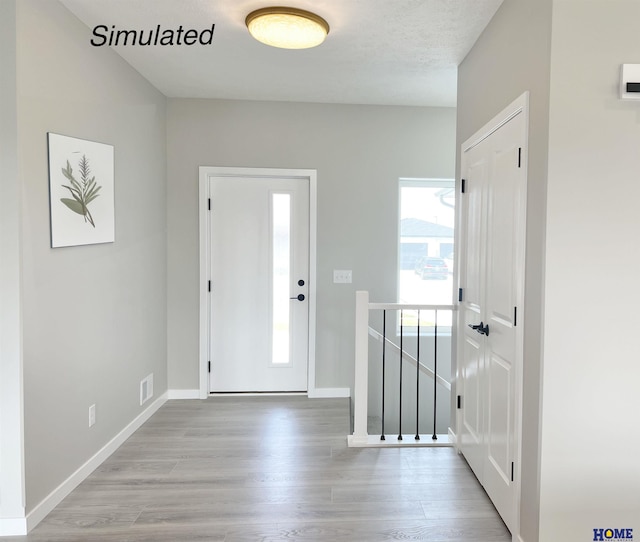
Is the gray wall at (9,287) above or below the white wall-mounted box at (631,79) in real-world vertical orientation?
below

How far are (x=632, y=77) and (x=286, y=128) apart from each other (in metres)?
2.72

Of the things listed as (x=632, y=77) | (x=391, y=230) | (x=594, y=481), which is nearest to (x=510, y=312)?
(x=594, y=481)

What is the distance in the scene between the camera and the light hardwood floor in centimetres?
205

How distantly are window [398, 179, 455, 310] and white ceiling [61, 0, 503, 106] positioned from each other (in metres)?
0.81

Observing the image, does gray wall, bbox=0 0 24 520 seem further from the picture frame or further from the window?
the window

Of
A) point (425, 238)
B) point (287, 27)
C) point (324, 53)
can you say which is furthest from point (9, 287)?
point (425, 238)

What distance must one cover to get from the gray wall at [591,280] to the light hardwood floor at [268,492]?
539mm

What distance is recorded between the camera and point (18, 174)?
1938mm

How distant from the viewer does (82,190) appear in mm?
2416

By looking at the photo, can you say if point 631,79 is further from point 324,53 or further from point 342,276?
point 342,276

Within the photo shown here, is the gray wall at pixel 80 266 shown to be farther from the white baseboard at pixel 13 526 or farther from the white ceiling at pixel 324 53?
the white ceiling at pixel 324 53

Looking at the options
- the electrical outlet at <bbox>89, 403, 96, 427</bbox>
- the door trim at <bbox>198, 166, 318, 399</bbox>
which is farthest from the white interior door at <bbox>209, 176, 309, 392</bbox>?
the electrical outlet at <bbox>89, 403, 96, 427</bbox>

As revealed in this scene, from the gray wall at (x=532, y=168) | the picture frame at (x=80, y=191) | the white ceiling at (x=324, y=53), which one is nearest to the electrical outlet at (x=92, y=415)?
the picture frame at (x=80, y=191)

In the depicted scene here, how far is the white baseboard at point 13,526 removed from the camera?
6.55ft
